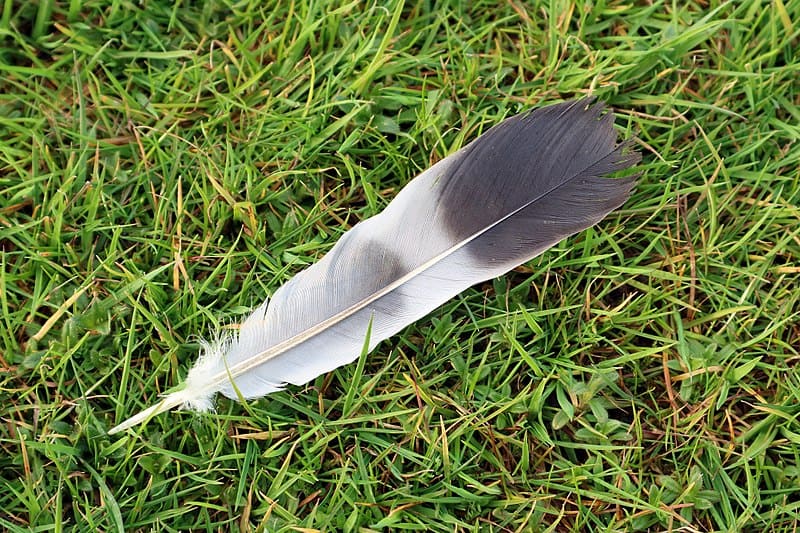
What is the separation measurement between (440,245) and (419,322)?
0.23 meters

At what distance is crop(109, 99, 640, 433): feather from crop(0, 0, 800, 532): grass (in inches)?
3.6

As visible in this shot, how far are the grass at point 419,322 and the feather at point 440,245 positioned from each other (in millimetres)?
92

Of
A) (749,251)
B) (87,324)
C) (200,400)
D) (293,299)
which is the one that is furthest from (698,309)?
(87,324)

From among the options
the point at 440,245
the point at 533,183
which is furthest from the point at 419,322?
the point at 533,183

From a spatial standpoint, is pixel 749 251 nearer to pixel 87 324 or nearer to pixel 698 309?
pixel 698 309

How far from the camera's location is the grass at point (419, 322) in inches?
66.3

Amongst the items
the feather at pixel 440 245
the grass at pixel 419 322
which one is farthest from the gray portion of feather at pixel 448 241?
the grass at pixel 419 322

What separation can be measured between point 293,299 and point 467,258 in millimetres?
403

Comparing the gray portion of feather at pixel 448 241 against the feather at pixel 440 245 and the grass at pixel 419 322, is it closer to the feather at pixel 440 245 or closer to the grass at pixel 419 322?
the feather at pixel 440 245

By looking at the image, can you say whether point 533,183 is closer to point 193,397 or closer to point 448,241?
point 448,241

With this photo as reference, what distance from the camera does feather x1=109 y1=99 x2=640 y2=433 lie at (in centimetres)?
163

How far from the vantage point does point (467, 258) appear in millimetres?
1630

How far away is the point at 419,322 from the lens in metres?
1.77

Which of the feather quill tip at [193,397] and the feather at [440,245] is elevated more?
the feather at [440,245]
